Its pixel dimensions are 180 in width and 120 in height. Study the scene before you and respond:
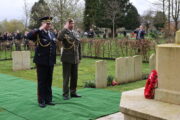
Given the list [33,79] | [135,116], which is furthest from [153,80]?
[33,79]

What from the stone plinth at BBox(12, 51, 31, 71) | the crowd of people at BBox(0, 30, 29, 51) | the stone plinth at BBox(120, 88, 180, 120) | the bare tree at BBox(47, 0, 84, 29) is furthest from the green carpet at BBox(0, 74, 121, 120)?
the bare tree at BBox(47, 0, 84, 29)

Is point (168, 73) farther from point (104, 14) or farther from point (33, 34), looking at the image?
point (104, 14)

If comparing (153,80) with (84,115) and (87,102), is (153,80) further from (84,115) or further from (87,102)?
(87,102)

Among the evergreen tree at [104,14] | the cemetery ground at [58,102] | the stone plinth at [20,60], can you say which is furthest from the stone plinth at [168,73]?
the evergreen tree at [104,14]

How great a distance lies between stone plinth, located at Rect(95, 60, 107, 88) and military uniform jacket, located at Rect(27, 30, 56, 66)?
1.94 m

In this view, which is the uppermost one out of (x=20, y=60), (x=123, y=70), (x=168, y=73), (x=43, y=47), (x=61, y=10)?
(x=61, y=10)

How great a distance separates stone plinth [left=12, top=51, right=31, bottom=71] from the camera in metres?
11.6

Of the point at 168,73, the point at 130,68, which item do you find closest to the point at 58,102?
the point at 168,73

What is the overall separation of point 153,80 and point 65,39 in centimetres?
269

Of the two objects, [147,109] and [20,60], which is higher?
[20,60]

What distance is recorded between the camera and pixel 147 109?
3781 millimetres

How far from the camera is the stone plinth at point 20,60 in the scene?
37.9ft

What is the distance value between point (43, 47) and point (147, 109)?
9.51 ft

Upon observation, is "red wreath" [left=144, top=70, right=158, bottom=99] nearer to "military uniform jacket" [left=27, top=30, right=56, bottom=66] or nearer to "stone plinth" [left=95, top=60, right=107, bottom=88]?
"military uniform jacket" [left=27, top=30, right=56, bottom=66]
